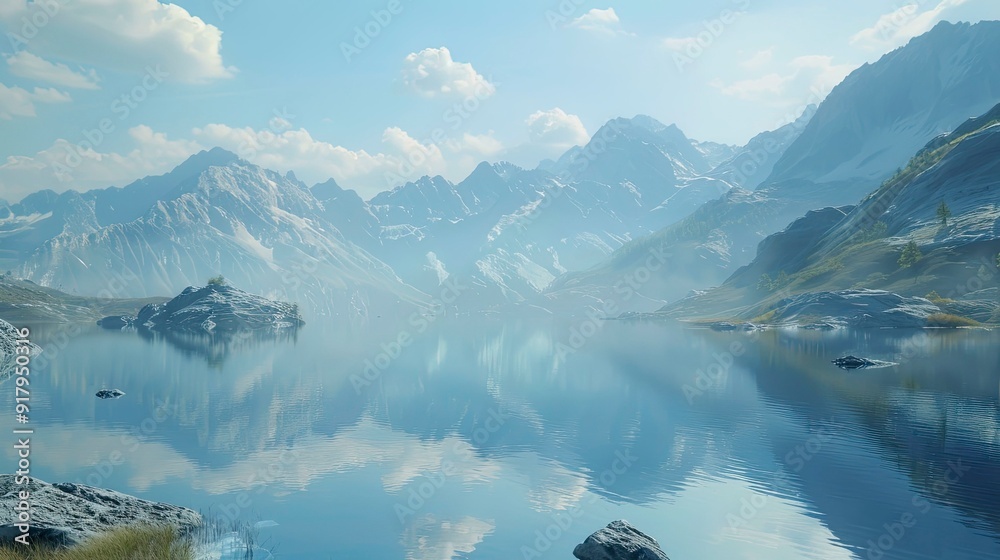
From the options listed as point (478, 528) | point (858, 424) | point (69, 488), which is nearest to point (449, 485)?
point (478, 528)

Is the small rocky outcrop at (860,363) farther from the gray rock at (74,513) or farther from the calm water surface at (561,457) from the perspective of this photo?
the gray rock at (74,513)

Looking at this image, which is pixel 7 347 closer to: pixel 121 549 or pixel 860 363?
pixel 121 549

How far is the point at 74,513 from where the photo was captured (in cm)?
3047

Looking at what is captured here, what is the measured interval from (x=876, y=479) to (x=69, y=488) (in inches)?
2085

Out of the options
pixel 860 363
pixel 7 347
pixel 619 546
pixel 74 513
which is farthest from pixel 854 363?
pixel 7 347

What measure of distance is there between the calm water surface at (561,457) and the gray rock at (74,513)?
5.74 m

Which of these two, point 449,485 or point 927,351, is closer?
point 449,485

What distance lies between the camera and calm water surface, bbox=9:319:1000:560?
1533 inches

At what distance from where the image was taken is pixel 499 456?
59.8m

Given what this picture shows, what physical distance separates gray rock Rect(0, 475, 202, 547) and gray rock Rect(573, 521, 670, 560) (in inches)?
852

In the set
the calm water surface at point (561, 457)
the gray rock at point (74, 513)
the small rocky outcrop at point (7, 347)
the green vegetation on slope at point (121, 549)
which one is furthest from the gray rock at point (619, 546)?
the small rocky outcrop at point (7, 347)

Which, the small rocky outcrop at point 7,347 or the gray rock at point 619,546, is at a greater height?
the gray rock at point 619,546

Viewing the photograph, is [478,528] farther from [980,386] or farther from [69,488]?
[980,386]

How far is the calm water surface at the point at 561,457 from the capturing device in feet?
128
